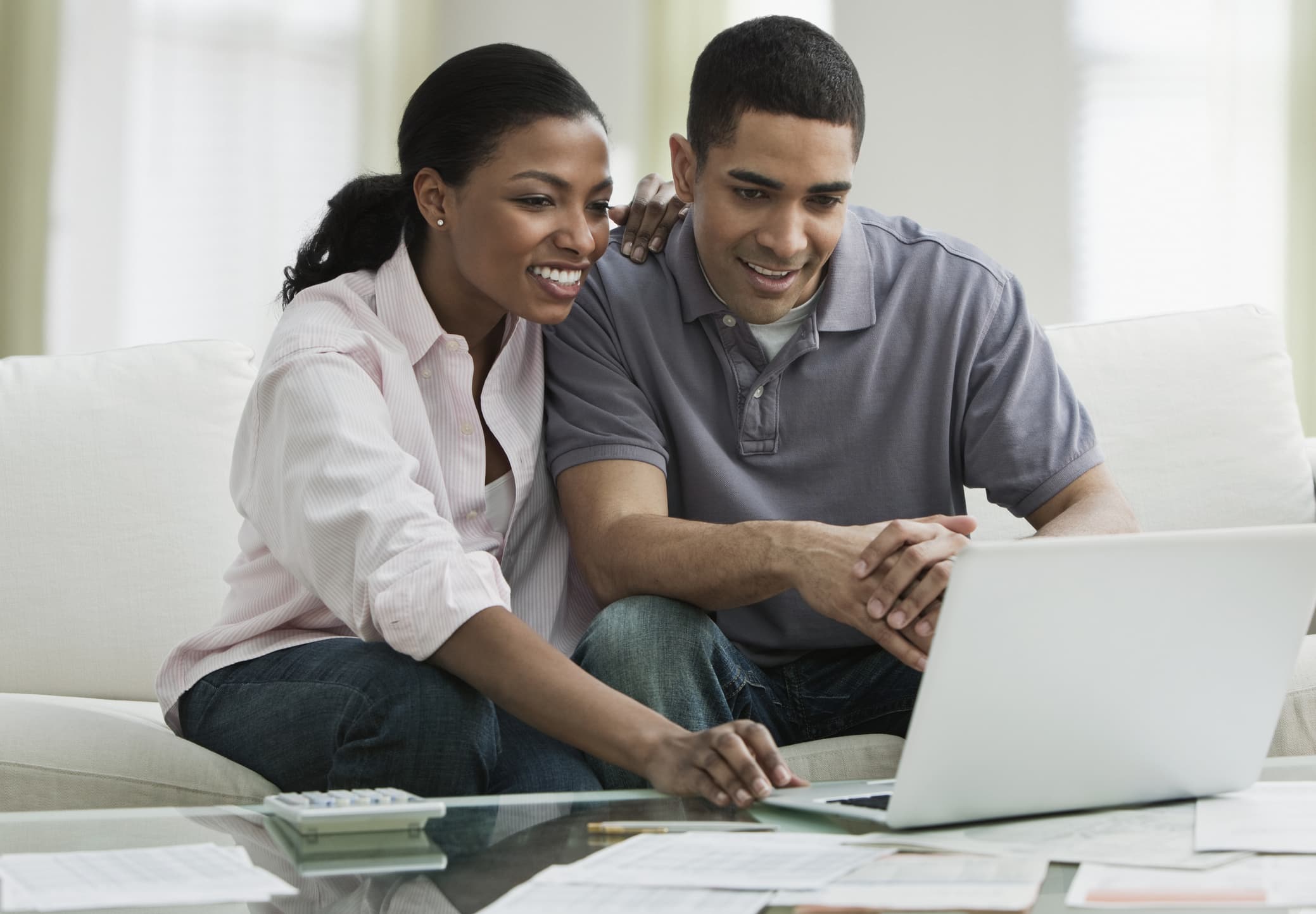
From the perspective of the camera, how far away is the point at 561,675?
1082mm

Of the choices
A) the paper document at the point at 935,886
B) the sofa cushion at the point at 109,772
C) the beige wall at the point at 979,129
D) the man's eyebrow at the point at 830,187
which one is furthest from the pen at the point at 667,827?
the beige wall at the point at 979,129

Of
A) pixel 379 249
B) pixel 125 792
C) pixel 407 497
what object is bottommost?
pixel 125 792

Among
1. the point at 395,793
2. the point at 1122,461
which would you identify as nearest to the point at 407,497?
the point at 395,793

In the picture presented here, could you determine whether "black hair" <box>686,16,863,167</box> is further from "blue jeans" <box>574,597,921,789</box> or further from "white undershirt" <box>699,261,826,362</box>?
"blue jeans" <box>574,597,921,789</box>

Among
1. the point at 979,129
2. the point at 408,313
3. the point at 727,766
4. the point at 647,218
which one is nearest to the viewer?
the point at 727,766

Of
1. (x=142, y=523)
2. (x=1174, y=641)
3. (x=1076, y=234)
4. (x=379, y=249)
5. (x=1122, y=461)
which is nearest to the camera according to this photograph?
(x=1174, y=641)

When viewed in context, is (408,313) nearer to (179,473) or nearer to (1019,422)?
(179,473)

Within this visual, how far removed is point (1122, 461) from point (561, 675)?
1134 mm

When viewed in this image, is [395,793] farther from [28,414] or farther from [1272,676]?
[28,414]

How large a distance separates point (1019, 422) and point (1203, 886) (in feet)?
2.86

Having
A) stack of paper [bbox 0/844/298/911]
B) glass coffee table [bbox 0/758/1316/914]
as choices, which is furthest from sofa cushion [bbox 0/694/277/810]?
stack of paper [bbox 0/844/298/911]

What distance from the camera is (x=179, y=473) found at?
1.81 metres

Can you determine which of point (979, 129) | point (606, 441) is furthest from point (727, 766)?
point (979, 129)

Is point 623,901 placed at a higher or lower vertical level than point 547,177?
lower
